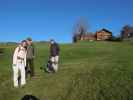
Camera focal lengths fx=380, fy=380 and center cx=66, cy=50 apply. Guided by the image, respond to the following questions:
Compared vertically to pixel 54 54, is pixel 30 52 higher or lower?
higher

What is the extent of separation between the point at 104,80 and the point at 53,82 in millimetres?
2450

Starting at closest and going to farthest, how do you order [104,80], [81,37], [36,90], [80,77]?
[36,90] < [104,80] < [80,77] < [81,37]

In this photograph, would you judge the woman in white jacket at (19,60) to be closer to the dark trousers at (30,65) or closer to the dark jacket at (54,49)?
the dark trousers at (30,65)

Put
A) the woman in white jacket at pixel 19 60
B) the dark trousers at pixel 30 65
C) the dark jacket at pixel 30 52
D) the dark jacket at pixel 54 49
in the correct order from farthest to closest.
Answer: the dark jacket at pixel 54 49 → the dark trousers at pixel 30 65 → the dark jacket at pixel 30 52 → the woman in white jacket at pixel 19 60

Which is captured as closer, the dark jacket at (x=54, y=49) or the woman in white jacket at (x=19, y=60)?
the woman in white jacket at (x=19, y=60)

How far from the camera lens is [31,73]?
68.7 feet

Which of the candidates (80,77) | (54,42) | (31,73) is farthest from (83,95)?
(54,42)

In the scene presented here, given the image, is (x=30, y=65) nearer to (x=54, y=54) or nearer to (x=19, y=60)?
(x=54, y=54)

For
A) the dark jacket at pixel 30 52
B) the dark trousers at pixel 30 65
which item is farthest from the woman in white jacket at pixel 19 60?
the dark trousers at pixel 30 65

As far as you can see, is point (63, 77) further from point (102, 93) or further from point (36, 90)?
point (102, 93)

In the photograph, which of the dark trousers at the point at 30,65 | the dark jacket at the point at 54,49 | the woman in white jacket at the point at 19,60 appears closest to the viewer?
the woman in white jacket at the point at 19,60

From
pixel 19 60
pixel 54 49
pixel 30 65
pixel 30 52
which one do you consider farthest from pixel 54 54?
pixel 19 60

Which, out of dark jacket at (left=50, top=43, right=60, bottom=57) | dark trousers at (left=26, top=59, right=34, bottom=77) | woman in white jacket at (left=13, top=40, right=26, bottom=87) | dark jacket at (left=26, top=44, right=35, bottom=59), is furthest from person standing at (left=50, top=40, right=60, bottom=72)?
woman in white jacket at (left=13, top=40, right=26, bottom=87)

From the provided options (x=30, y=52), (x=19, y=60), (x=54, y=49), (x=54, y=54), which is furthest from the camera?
(x=54, y=54)
